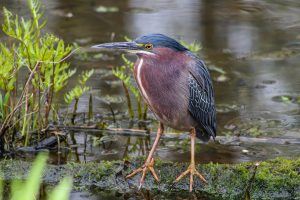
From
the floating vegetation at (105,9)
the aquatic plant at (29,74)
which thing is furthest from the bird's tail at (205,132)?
the floating vegetation at (105,9)

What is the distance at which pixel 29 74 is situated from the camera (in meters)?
5.48

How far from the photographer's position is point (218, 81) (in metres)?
8.24

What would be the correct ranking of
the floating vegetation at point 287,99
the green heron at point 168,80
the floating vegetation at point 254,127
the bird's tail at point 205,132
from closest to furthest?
the green heron at point 168,80 < the bird's tail at point 205,132 < the floating vegetation at point 254,127 < the floating vegetation at point 287,99

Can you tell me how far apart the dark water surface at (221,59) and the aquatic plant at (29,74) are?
425 millimetres

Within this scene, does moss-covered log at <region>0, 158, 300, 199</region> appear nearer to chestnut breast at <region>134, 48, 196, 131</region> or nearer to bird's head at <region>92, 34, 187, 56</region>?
chestnut breast at <region>134, 48, 196, 131</region>

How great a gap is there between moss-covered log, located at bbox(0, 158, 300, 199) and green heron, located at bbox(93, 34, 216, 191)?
79mm

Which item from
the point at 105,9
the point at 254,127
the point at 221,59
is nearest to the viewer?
the point at 254,127

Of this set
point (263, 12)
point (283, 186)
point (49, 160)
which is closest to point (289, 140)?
point (283, 186)

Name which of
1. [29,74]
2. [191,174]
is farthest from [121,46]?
[29,74]

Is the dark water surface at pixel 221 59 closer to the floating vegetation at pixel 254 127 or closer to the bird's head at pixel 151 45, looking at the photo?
the floating vegetation at pixel 254 127

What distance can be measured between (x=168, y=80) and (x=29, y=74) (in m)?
1.28

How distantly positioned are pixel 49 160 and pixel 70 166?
882mm

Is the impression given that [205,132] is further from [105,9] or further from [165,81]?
[105,9]

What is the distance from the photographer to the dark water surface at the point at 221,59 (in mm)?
6320
